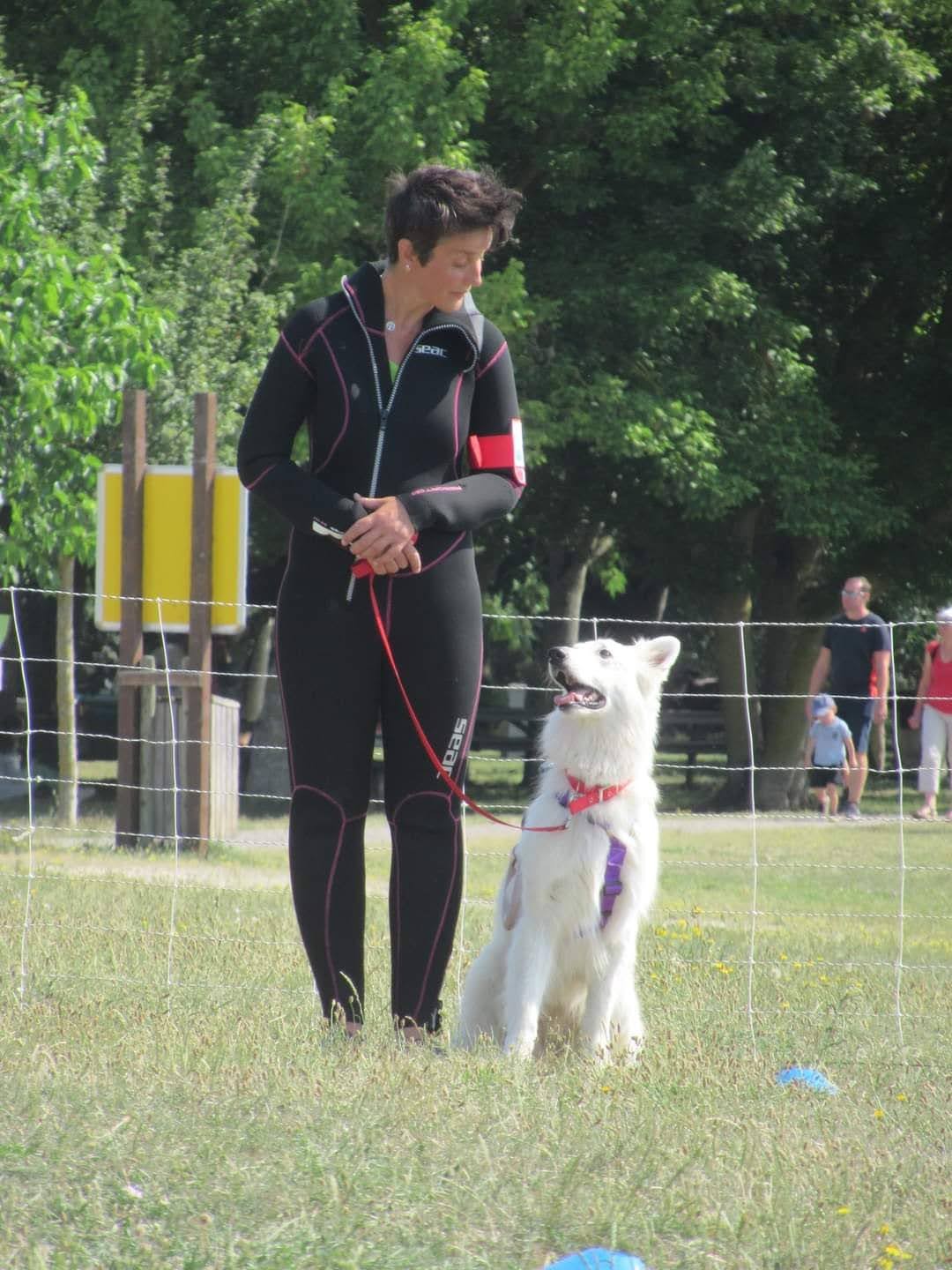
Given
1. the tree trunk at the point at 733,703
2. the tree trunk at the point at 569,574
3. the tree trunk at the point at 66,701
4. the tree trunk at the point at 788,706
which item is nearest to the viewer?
the tree trunk at the point at 66,701

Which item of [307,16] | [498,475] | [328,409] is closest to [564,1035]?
[498,475]

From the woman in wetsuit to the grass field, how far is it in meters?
0.37

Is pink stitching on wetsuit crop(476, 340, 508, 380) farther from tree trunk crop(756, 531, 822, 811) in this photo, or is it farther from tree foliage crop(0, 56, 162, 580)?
tree trunk crop(756, 531, 822, 811)

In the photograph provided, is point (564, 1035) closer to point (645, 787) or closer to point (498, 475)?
point (645, 787)

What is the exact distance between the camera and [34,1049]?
4.14 meters

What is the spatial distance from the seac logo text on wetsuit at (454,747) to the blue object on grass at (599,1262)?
1628 mm

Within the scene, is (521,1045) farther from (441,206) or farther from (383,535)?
(441,206)

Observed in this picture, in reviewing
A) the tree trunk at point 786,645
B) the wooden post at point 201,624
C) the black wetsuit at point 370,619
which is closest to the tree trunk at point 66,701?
the wooden post at point 201,624

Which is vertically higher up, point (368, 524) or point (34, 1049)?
point (368, 524)

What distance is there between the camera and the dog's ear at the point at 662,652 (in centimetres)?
501

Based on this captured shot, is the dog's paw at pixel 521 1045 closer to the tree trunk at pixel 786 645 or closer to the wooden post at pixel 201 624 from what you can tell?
the wooden post at pixel 201 624

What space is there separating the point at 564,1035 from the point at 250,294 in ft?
38.0

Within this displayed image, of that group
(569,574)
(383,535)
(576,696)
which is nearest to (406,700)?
(383,535)

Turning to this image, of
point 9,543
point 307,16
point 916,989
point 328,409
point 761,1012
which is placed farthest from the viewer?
point 307,16
